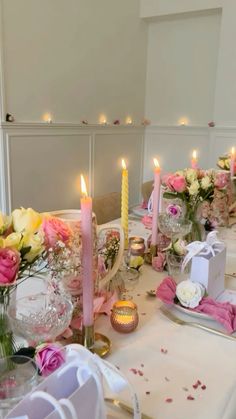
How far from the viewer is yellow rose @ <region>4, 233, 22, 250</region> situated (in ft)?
1.95

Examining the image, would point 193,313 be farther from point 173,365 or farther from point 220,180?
point 220,180

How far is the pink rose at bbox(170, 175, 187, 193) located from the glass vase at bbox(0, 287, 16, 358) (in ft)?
2.75

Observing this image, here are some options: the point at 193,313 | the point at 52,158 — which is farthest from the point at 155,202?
the point at 52,158

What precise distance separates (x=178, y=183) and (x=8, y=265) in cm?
88

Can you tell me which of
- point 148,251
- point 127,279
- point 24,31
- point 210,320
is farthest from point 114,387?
point 24,31

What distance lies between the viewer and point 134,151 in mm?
4625

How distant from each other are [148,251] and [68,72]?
2.63 meters

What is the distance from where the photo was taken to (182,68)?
14.2 feet

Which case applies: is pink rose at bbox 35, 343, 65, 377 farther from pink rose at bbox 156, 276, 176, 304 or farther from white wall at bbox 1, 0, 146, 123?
white wall at bbox 1, 0, 146, 123

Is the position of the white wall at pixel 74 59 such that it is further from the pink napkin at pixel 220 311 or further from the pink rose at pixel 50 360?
the pink rose at pixel 50 360

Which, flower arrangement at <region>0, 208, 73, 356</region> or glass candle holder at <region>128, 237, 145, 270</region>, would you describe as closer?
flower arrangement at <region>0, 208, 73, 356</region>

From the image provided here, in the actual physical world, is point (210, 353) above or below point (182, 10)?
below

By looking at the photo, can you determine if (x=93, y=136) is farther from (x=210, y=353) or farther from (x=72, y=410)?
(x=72, y=410)

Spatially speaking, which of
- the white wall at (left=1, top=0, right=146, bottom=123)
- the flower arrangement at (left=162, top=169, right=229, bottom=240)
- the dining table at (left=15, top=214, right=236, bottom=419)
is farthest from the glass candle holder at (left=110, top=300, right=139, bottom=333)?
the white wall at (left=1, top=0, right=146, bottom=123)
